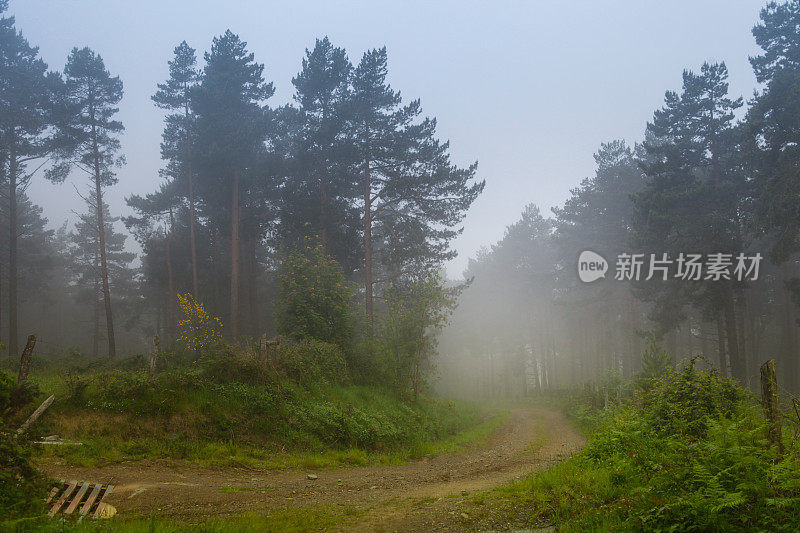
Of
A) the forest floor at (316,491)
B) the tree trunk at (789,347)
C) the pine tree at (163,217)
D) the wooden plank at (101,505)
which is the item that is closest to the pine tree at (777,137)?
the tree trunk at (789,347)

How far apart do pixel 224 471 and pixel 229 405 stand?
256cm

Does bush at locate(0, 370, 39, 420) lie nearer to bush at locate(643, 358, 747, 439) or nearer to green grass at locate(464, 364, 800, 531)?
green grass at locate(464, 364, 800, 531)

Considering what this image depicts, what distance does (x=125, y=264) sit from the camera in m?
51.5

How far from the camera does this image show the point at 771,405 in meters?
6.43

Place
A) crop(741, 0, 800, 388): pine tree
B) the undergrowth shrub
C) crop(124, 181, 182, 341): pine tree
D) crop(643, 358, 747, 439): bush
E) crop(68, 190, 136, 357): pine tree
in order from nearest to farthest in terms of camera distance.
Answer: the undergrowth shrub < crop(643, 358, 747, 439): bush < crop(741, 0, 800, 388): pine tree < crop(124, 181, 182, 341): pine tree < crop(68, 190, 136, 357): pine tree

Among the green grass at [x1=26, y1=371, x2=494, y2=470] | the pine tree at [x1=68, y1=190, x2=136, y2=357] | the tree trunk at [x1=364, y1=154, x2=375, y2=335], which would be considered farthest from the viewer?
the pine tree at [x1=68, y1=190, x2=136, y2=357]

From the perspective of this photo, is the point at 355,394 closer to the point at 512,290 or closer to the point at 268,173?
the point at 268,173

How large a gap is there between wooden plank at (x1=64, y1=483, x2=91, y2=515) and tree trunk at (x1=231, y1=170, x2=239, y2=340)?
719 inches

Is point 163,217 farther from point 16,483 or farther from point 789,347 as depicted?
point 789,347

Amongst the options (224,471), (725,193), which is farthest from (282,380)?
(725,193)

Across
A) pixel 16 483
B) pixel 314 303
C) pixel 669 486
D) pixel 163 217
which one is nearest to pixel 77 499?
pixel 16 483

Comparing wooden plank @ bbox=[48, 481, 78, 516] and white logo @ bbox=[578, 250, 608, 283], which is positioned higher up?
white logo @ bbox=[578, 250, 608, 283]

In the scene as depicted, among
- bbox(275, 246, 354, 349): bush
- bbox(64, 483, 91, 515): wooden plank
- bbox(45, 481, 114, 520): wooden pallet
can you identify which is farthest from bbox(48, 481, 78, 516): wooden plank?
bbox(275, 246, 354, 349): bush

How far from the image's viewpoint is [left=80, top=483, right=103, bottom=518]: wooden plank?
696cm
